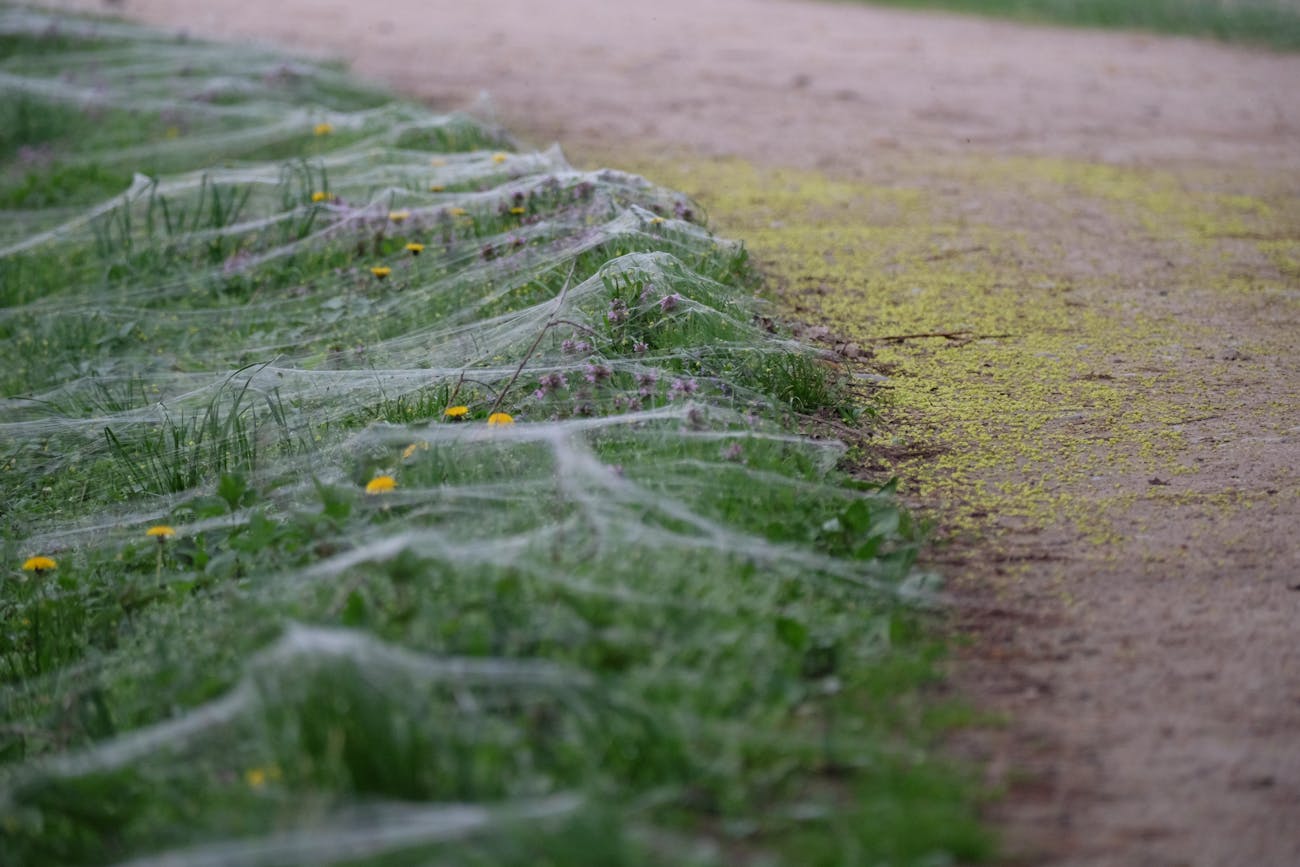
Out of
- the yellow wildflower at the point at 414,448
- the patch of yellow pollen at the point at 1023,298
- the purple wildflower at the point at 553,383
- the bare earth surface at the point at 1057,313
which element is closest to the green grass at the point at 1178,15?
the bare earth surface at the point at 1057,313

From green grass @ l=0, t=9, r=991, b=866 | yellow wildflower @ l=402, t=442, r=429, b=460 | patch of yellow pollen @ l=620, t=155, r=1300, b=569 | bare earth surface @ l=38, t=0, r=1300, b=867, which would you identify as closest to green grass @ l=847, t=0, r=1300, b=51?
bare earth surface @ l=38, t=0, r=1300, b=867

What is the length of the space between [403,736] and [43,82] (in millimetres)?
7313

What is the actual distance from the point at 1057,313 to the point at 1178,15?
320 inches

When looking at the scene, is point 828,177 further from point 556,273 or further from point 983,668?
point 983,668

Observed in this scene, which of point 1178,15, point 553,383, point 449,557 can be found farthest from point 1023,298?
point 1178,15

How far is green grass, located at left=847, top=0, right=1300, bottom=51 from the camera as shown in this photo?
417 inches

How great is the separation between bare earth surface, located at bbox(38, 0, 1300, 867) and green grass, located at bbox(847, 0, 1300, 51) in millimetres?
625

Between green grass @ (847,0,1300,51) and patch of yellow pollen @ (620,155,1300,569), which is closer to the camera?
patch of yellow pollen @ (620,155,1300,569)

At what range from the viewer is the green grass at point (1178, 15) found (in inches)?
417

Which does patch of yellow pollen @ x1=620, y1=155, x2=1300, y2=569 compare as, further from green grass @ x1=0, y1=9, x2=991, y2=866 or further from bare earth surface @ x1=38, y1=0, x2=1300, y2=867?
green grass @ x1=0, y1=9, x2=991, y2=866

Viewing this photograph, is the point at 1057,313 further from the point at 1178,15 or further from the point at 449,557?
the point at 1178,15

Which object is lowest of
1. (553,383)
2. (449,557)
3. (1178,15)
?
(449,557)

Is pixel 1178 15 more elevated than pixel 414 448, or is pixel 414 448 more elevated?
pixel 1178 15

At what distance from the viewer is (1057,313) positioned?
4.49m
